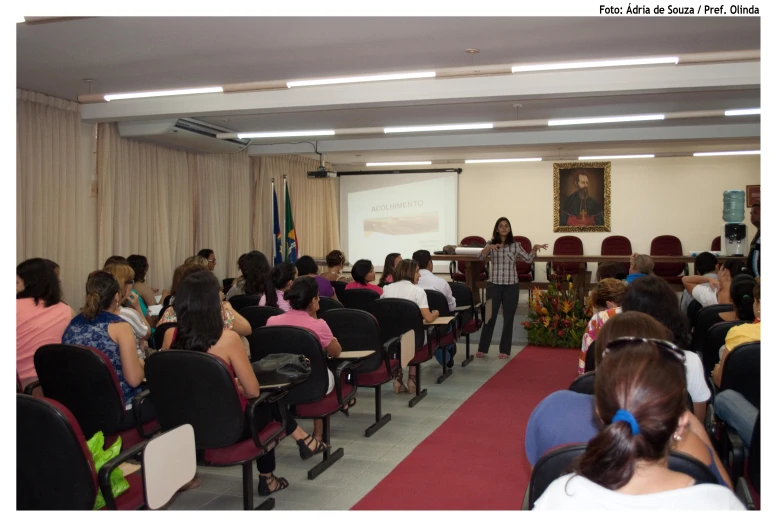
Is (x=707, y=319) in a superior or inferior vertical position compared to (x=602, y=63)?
inferior

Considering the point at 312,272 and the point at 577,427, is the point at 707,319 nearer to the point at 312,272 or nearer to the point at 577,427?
the point at 577,427

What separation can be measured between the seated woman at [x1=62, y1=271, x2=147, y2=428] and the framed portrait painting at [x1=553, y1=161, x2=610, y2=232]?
11.6 m

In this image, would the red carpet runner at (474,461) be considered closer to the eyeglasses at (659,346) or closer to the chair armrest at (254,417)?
the chair armrest at (254,417)

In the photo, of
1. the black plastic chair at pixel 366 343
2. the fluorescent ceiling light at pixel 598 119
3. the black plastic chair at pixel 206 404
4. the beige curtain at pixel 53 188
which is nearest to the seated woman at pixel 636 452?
the black plastic chair at pixel 206 404

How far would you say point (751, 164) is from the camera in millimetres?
12867

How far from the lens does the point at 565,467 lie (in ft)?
6.12

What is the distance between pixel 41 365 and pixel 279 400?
1.12 meters

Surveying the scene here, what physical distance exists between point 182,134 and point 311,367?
18.7ft

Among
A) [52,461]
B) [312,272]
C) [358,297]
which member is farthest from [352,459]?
[312,272]

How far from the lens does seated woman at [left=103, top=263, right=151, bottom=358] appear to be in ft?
13.6

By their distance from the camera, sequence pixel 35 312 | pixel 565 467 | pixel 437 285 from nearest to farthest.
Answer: pixel 565 467, pixel 35 312, pixel 437 285

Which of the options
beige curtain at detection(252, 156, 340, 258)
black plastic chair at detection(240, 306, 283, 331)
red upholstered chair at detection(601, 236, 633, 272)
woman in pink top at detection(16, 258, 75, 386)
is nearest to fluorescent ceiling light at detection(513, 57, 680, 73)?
black plastic chair at detection(240, 306, 283, 331)

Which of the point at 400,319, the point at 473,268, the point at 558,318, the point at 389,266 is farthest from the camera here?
the point at 473,268
